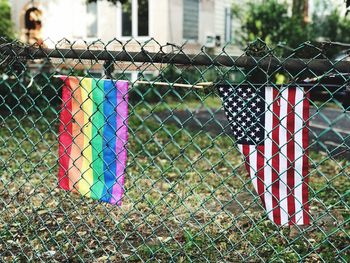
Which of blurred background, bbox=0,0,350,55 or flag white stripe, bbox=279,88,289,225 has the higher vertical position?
flag white stripe, bbox=279,88,289,225

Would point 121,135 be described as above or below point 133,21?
above

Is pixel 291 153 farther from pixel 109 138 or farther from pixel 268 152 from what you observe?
pixel 109 138

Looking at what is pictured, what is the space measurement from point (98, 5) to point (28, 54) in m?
15.6

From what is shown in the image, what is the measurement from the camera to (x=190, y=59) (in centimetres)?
250

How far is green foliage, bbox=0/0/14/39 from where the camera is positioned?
17350 mm

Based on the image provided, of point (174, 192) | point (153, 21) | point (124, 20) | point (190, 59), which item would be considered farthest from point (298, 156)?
point (124, 20)

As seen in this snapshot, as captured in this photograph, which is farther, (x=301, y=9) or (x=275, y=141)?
(x=301, y=9)

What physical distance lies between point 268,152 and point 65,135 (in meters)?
1.22

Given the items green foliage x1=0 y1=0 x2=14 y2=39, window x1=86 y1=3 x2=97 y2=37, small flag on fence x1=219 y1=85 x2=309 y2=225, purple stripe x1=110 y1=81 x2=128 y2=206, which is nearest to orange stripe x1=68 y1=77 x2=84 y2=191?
purple stripe x1=110 y1=81 x2=128 y2=206

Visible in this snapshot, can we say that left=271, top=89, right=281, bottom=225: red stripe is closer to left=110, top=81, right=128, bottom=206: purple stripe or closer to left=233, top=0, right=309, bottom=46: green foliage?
left=110, top=81, right=128, bottom=206: purple stripe

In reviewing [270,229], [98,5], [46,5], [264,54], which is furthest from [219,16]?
[264,54]

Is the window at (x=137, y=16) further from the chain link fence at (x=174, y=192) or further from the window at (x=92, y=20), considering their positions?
the chain link fence at (x=174, y=192)

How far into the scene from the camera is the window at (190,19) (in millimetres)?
18188

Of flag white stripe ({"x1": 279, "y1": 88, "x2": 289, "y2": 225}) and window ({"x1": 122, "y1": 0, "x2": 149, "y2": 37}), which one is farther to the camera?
window ({"x1": 122, "y1": 0, "x2": 149, "y2": 37})
